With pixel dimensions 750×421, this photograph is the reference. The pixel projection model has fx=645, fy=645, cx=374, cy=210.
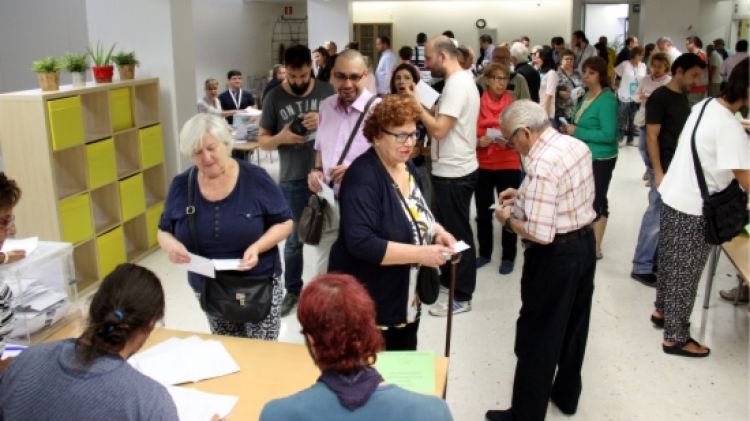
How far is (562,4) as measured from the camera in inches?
695

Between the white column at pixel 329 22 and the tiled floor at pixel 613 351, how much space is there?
311 inches

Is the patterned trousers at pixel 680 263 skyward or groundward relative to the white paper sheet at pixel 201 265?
groundward

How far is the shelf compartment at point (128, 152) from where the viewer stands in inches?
214

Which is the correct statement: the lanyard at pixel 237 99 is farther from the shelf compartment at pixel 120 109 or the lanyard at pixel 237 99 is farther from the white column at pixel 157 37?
the shelf compartment at pixel 120 109

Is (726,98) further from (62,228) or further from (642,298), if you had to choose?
(62,228)

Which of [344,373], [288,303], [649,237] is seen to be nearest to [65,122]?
[288,303]

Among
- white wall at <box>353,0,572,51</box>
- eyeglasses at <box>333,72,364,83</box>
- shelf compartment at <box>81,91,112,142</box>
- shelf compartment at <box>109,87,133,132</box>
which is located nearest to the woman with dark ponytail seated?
eyeglasses at <box>333,72,364,83</box>

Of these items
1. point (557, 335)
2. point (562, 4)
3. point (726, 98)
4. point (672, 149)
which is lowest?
point (557, 335)

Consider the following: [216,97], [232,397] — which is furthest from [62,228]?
[216,97]

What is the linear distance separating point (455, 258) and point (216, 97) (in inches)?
255

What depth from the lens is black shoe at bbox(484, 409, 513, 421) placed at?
3.16 metres

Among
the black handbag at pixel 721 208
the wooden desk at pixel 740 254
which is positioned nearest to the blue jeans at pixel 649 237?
the wooden desk at pixel 740 254

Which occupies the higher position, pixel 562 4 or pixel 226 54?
pixel 562 4

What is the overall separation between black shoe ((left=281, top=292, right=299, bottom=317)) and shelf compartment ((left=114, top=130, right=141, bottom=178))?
1.91 metres
